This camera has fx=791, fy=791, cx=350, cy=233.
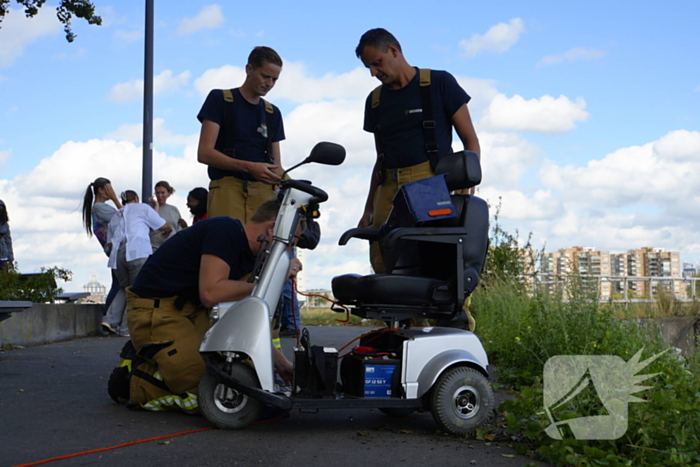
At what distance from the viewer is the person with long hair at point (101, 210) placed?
10.8 metres

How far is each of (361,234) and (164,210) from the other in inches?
280

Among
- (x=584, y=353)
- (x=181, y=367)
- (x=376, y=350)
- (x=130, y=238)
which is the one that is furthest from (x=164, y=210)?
(x=376, y=350)

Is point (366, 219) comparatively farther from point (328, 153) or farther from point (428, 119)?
point (328, 153)

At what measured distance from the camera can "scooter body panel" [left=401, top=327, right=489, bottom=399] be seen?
4.07 metres

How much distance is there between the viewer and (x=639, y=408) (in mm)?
3820

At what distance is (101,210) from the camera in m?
10.8

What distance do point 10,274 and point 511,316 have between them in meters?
6.69

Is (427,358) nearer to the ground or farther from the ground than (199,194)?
nearer to the ground

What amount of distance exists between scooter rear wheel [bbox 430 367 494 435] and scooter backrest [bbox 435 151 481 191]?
997 mm

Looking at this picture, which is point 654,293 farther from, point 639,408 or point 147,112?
point 639,408

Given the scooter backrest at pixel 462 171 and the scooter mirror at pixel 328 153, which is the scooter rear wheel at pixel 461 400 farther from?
the scooter mirror at pixel 328 153

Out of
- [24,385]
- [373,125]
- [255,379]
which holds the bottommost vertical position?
[24,385]

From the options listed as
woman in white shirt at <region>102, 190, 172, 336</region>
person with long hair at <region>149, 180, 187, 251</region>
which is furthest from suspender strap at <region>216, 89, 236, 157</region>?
person with long hair at <region>149, 180, 187, 251</region>

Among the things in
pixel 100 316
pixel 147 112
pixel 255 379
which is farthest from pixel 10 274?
pixel 255 379
